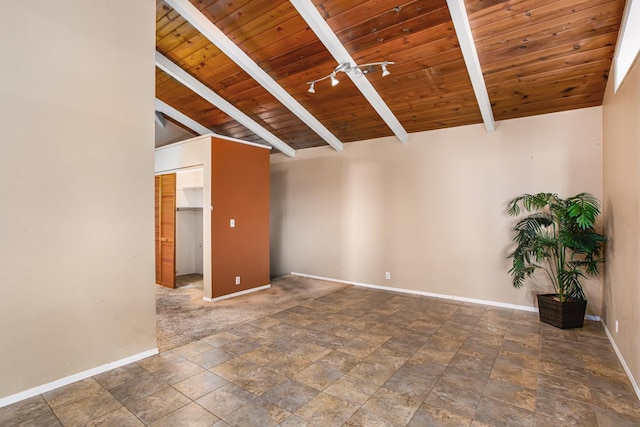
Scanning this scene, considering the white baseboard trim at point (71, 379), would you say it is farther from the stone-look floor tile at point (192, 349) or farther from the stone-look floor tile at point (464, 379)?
the stone-look floor tile at point (464, 379)

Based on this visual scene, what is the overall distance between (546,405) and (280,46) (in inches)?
163

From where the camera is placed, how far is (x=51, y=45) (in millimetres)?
2355

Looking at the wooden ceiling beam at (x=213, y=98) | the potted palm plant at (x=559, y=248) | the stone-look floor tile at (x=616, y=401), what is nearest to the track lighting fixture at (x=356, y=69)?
the wooden ceiling beam at (x=213, y=98)

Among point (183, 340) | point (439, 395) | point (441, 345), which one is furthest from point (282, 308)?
point (439, 395)

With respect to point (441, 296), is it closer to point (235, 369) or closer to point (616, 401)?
point (616, 401)

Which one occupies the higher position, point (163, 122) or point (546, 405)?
point (163, 122)

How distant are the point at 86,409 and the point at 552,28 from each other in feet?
15.9

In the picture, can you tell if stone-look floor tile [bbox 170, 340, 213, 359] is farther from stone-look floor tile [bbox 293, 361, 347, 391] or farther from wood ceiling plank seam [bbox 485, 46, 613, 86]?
wood ceiling plank seam [bbox 485, 46, 613, 86]

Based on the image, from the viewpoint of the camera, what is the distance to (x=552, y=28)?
113 inches

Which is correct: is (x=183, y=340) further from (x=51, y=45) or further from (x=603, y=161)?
(x=603, y=161)

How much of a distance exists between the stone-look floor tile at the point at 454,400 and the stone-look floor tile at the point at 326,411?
1.90 feet

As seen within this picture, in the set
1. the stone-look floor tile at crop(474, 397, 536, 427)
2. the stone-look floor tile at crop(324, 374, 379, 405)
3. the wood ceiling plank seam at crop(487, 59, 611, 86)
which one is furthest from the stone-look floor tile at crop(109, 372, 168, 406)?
the wood ceiling plank seam at crop(487, 59, 611, 86)

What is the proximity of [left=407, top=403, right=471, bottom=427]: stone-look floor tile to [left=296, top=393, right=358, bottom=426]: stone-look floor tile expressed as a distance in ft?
1.32

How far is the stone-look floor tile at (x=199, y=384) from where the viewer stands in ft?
7.52
